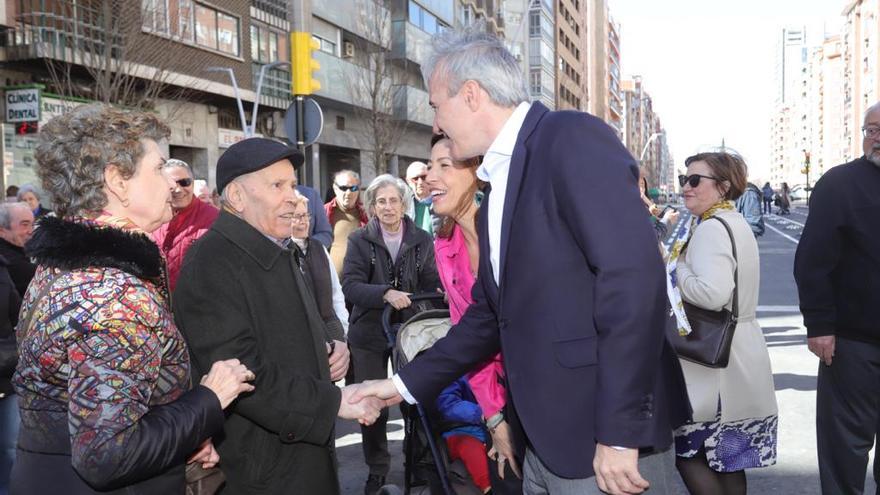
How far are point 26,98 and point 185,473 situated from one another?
16749mm

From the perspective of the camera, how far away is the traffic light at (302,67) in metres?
8.83

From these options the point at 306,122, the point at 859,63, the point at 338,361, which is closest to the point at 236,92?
the point at 306,122

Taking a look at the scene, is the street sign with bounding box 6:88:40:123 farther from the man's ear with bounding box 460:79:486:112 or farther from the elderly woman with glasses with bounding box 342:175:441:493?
the man's ear with bounding box 460:79:486:112

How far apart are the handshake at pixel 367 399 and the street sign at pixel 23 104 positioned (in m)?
16.1

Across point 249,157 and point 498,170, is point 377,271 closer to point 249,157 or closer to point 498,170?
point 249,157

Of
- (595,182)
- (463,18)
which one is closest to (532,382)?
(595,182)

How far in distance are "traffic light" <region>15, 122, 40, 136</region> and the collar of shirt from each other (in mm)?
17019

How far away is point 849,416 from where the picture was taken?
396 centimetres

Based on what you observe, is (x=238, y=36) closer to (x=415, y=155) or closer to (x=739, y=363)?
(x=415, y=155)

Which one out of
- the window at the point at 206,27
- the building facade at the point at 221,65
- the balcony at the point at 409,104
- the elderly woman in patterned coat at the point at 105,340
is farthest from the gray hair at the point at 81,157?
the balcony at the point at 409,104

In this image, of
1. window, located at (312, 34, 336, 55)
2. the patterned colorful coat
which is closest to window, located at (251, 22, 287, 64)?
window, located at (312, 34, 336, 55)

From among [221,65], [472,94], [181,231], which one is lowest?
[181,231]

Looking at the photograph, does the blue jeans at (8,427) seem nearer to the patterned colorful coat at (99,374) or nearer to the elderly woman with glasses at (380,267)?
the elderly woman with glasses at (380,267)

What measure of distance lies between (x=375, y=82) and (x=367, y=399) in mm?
26874
